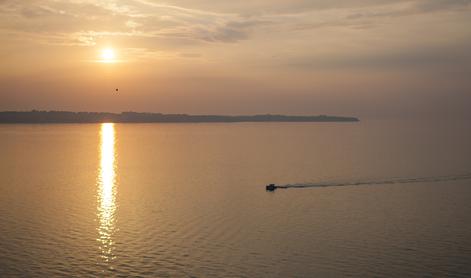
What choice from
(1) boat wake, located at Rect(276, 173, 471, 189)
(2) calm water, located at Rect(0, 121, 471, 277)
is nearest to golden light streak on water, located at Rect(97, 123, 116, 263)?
(2) calm water, located at Rect(0, 121, 471, 277)

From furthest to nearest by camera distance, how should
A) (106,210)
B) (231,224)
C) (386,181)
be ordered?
(386,181) < (106,210) < (231,224)

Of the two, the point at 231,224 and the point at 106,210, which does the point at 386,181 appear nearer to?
the point at 231,224

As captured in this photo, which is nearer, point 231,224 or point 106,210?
point 231,224

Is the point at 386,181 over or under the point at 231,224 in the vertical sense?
over

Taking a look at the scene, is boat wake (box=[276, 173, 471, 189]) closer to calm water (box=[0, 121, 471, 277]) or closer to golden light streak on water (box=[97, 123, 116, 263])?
calm water (box=[0, 121, 471, 277])

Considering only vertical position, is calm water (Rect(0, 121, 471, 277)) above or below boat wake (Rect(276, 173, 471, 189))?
below

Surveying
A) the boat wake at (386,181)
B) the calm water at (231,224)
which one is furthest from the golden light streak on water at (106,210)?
the boat wake at (386,181)

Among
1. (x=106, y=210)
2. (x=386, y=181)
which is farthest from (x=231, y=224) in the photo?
(x=386, y=181)

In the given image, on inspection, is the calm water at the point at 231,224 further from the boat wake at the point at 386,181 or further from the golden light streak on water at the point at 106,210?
the boat wake at the point at 386,181

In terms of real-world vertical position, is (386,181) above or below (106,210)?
above

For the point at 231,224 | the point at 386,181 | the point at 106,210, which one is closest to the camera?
the point at 231,224

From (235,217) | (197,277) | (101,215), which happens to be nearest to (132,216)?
(101,215)

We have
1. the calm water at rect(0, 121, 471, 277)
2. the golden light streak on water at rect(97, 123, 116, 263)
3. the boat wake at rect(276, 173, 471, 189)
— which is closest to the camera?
the calm water at rect(0, 121, 471, 277)

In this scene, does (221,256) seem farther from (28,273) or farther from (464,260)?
(464,260)
